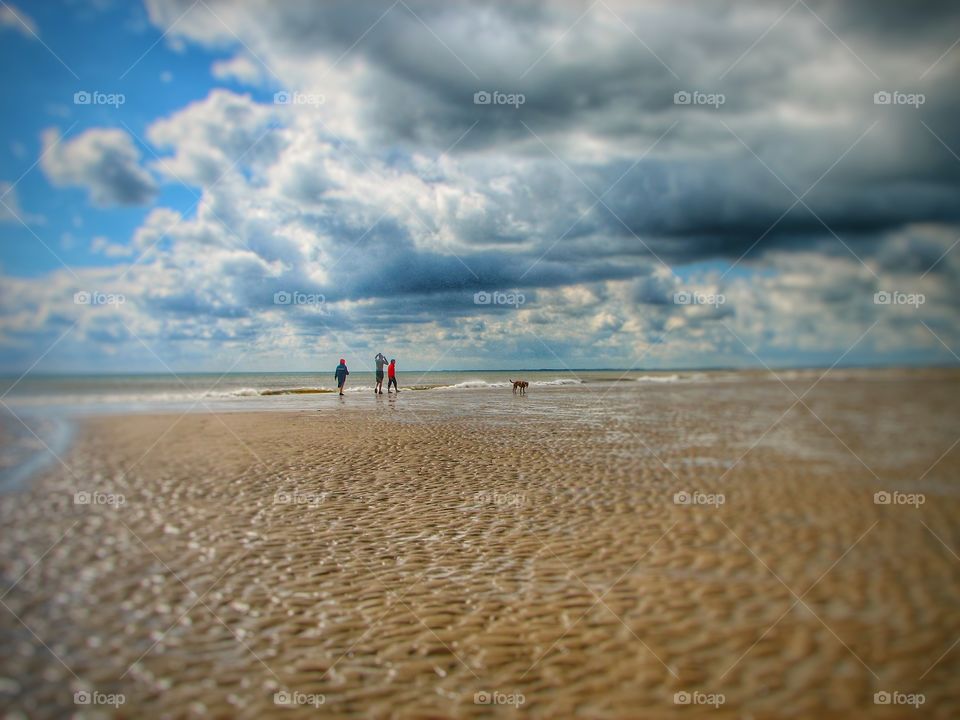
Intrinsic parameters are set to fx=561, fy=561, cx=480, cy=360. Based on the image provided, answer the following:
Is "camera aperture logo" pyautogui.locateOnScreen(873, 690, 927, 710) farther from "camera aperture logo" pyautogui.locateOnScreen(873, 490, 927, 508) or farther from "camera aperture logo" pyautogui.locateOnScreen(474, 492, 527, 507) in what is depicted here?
"camera aperture logo" pyautogui.locateOnScreen(873, 490, 927, 508)

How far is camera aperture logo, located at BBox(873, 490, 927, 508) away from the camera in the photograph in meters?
11.7

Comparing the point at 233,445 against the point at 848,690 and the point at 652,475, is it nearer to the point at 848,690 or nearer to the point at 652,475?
the point at 652,475

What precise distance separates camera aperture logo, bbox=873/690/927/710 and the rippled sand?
69 mm

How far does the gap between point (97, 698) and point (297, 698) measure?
1.72 m

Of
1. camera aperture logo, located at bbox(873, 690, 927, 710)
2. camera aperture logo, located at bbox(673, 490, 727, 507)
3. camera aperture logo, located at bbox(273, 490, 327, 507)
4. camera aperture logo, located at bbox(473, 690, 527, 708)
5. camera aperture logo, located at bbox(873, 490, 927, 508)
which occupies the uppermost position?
camera aperture logo, located at bbox(273, 490, 327, 507)

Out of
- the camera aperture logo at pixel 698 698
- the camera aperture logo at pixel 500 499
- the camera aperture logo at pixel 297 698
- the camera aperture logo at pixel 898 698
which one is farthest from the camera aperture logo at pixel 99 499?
the camera aperture logo at pixel 898 698

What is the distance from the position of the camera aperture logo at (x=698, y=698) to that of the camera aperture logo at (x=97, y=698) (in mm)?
4918

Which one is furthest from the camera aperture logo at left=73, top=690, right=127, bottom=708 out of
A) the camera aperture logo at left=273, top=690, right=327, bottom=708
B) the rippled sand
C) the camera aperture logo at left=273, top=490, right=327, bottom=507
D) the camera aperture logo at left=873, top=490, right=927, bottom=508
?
the camera aperture logo at left=873, top=490, right=927, bottom=508

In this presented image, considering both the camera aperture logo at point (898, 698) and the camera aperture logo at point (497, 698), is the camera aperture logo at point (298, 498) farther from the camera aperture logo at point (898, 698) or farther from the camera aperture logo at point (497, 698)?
the camera aperture logo at point (898, 698)

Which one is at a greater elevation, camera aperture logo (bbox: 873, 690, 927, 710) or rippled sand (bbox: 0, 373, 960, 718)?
rippled sand (bbox: 0, 373, 960, 718)

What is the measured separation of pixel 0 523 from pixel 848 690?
12419 millimetres

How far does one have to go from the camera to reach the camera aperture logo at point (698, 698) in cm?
510

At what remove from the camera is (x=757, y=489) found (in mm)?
12523

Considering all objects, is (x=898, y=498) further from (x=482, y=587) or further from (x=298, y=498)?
(x=298, y=498)
